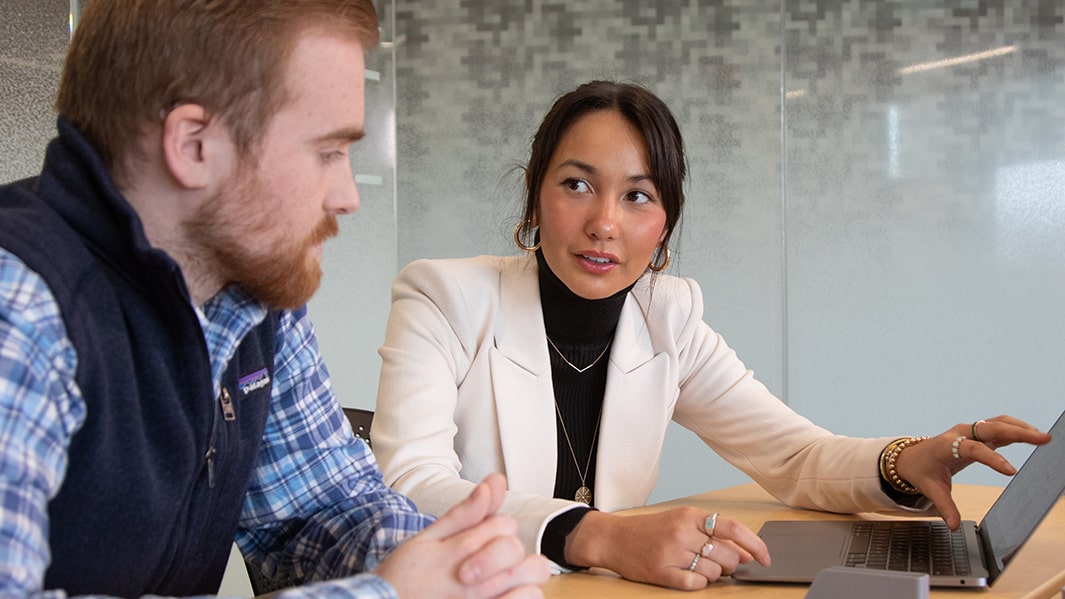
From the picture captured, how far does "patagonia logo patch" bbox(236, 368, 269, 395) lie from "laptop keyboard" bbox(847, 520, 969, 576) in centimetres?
74

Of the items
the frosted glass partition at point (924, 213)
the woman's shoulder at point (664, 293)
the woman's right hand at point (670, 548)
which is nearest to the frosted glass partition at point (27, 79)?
the woman's shoulder at point (664, 293)

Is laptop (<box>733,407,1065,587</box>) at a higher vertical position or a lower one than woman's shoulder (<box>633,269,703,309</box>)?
lower

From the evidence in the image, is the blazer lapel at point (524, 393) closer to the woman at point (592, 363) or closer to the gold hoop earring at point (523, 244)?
the woman at point (592, 363)

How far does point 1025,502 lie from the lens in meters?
1.41

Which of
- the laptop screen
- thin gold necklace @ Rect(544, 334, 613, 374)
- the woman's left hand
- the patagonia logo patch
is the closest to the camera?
the patagonia logo patch

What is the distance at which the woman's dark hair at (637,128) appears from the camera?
6.50 feet

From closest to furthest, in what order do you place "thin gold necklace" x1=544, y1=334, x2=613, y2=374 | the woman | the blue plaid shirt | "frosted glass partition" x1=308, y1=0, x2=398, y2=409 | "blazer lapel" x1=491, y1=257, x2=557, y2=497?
the blue plaid shirt
the woman
"blazer lapel" x1=491, y1=257, x2=557, y2=497
"thin gold necklace" x1=544, y1=334, x2=613, y2=374
"frosted glass partition" x1=308, y1=0, x2=398, y2=409

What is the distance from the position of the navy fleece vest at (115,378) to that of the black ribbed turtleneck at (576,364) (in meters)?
0.99

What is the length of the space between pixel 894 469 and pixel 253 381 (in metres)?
1.02

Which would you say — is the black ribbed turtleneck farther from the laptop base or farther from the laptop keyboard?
the laptop base

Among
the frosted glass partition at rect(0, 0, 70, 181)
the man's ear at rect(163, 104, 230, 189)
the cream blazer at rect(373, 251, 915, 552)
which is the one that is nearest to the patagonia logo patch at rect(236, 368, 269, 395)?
the man's ear at rect(163, 104, 230, 189)

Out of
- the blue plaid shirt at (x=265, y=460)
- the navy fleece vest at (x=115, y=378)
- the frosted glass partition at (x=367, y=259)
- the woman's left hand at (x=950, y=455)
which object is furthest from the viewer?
the frosted glass partition at (x=367, y=259)

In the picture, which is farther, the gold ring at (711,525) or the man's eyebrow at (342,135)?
the gold ring at (711,525)

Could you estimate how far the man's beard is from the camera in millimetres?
1091
